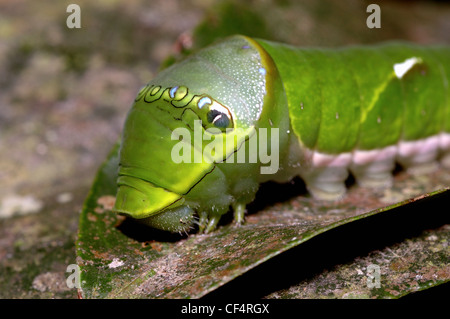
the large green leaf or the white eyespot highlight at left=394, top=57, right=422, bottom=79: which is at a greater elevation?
the white eyespot highlight at left=394, top=57, right=422, bottom=79

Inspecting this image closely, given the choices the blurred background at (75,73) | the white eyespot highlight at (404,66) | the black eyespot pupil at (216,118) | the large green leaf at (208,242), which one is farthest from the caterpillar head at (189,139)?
the white eyespot highlight at (404,66)

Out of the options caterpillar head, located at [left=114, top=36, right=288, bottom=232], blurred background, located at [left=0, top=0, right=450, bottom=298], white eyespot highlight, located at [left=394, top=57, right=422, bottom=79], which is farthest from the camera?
white eyespot highlight, located at [left=394, top=57, right=422, bottom=79]

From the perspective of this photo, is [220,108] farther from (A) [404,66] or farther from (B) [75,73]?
(B) [75,73]

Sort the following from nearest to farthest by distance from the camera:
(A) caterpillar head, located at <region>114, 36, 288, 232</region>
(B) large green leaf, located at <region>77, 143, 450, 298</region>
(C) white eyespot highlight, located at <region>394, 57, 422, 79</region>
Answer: (B) large green leaf, located at <region>77, 143, 450, 298</region> < (A) caterpillar head, located at <region>114, 36, 288, 232</region> < (C) white eyespot highlight, located at <region>394, 57, 422, 79</region>

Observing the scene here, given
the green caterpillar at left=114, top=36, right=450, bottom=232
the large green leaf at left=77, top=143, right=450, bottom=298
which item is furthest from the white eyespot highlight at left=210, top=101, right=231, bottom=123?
the large green leaf at left=77, top=143, right=450, bottom=298

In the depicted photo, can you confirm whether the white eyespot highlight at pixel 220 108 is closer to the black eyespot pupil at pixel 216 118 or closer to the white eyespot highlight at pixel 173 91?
the black eyespot pupil at pixel 216 118

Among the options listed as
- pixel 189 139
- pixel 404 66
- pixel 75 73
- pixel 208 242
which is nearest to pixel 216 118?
pixel 189 139

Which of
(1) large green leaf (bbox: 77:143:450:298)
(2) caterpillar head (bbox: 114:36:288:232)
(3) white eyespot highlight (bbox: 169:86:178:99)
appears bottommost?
(1) large green leaf (bbox: 77:143:450:298)

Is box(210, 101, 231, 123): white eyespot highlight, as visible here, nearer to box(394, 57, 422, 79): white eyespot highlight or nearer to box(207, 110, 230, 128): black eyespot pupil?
box(207, 110, 230, 128): black eyespot pupil
